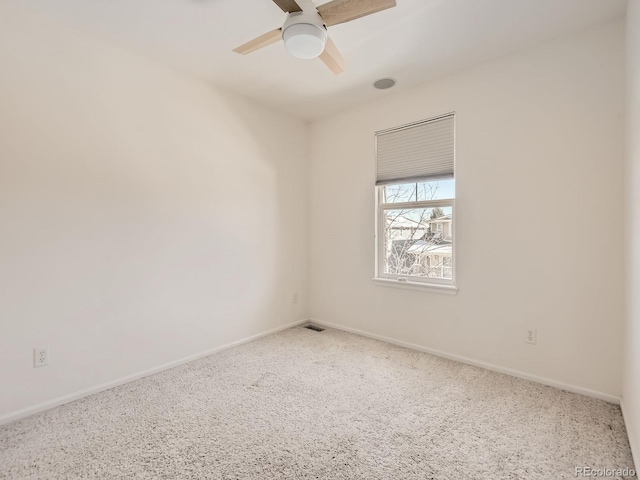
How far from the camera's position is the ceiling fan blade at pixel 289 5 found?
1.59 meters

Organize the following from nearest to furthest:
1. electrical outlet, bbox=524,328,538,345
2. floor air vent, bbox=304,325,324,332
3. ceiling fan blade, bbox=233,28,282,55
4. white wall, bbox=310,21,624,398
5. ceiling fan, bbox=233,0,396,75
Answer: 1. ceiling fan, bbox=233,0,396,75
2. ceiling fan blade, bbox=233,28,282,55
3. white wall, bbox=310,21,624,398
4. electrical outlet, bbox=524,328,538,345
5. floor air vent, bbox=304,325,324,332

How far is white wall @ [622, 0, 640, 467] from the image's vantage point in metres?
1.54

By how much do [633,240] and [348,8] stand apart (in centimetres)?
196

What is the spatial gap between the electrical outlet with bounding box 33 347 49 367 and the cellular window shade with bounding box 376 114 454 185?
307 cm

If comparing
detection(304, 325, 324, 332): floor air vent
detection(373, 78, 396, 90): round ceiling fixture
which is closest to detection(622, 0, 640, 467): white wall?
detection(373, 78, 396, 90): round ceiling fixture

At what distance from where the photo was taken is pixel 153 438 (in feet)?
5.62

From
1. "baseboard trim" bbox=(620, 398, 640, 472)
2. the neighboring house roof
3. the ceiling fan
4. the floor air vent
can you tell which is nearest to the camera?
"baseboard trim" bbox=(620, 398, 640, 472)

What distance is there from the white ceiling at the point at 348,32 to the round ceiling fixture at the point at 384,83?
0.06 m

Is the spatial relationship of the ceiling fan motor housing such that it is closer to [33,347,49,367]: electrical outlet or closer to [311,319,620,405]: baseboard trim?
[33,347,49,367]: electrical outlet

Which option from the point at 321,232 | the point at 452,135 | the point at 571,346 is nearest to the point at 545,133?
the point at 452,135

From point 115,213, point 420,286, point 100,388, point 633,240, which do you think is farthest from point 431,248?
point 100,388

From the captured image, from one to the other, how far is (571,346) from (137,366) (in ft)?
10.7

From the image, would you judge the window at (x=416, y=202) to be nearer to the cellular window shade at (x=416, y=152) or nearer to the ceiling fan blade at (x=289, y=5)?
the cellular window shade at (x=416, y=152)

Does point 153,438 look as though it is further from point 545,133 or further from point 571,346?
point 545,133
